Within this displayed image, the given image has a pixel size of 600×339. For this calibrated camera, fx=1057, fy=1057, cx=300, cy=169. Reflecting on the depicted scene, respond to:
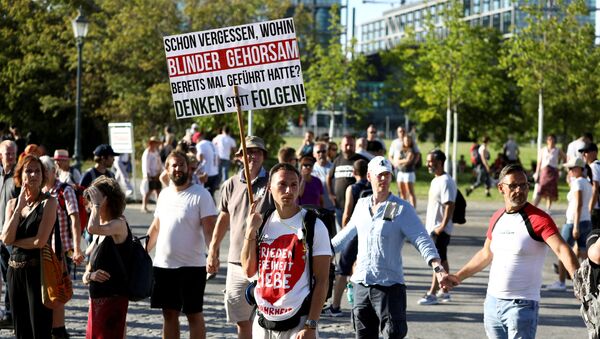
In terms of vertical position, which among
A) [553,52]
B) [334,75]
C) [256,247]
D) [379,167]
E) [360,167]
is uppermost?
[553,52]

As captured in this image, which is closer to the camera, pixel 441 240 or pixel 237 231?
pixel 237 231

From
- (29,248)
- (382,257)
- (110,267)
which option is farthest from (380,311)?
(29,248)

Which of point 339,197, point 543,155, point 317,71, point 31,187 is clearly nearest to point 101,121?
point 317,71

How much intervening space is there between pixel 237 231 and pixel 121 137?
1537 cm

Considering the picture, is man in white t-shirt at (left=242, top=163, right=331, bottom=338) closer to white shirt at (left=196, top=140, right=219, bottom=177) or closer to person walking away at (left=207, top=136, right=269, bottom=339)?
person walking away at (left=207, top=136, right=269, bottom=339)

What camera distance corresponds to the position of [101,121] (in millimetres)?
46219

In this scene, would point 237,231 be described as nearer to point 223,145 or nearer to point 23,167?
point 23,167

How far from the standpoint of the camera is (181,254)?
825 centimetres

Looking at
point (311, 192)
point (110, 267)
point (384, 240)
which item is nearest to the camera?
point (110, 267)

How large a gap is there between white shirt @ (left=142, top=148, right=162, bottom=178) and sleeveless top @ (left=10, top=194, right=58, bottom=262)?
14.4m

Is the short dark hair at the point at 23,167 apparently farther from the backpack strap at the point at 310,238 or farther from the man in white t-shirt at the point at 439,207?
the man in white t-shirt at the point at 439,207

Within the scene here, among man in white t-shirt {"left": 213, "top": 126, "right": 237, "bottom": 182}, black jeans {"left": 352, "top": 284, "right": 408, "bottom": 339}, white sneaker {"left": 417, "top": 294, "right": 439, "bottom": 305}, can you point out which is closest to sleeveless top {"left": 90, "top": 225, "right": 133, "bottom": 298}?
black jeans {"left": 352, "top": 284, "right": 408, "bottom": 339}

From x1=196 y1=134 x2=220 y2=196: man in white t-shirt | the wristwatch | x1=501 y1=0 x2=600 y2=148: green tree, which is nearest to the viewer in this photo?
the wristwatch

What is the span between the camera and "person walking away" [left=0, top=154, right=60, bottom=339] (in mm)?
8102
